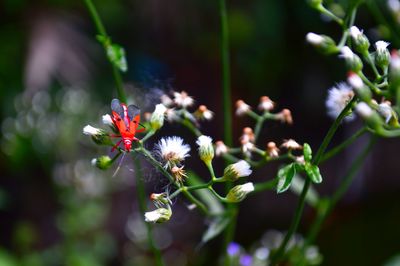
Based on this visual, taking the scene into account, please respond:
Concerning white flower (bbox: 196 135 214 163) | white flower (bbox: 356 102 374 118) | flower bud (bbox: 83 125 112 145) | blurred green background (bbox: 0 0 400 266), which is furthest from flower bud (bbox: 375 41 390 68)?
blurred green background (bbox: 0 0 400 266)

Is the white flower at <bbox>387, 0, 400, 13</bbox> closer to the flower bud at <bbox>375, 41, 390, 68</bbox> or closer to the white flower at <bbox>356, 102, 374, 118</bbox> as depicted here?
the flower bud at <bbox>375, 41, 390, 68</bbox>

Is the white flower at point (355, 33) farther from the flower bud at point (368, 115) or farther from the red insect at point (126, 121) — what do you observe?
the red insect at point (126, 121)

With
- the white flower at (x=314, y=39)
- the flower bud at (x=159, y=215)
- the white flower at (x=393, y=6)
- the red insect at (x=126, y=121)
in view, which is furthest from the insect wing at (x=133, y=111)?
the white flower at (x=393, y=6)

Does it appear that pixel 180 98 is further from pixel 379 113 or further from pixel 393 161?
pixel 393 161

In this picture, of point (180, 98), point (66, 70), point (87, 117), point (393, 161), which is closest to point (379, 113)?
point (180, 98)

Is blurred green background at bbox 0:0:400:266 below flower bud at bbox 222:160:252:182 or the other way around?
below
